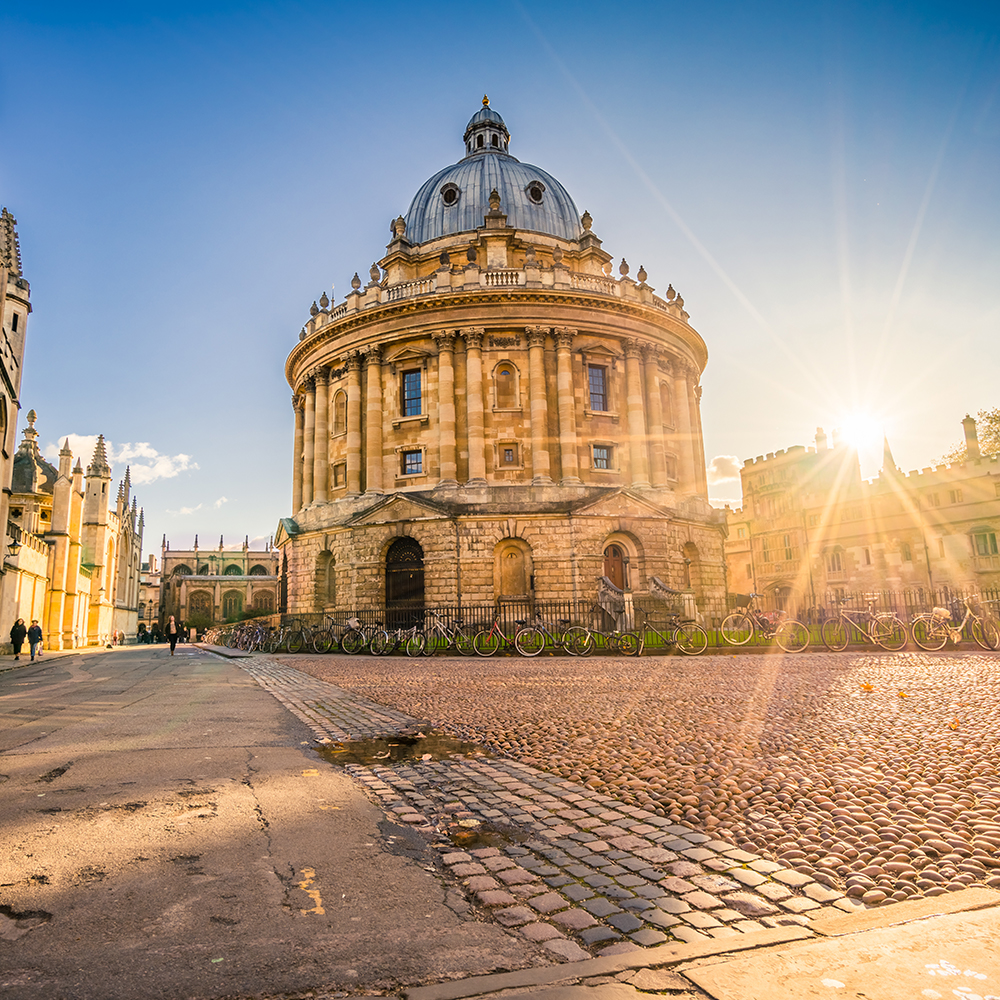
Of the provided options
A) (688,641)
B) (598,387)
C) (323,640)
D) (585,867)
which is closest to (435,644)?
(323,640)

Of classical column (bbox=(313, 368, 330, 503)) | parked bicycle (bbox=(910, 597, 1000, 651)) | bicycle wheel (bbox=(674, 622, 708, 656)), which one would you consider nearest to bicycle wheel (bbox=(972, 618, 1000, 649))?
parked bicycle (bbox=(910, 597, 1000, 651))

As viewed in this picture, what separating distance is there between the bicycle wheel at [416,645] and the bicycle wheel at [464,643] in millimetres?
1104

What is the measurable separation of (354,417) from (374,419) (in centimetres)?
121

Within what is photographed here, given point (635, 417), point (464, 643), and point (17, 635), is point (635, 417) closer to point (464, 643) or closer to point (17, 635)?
point (464, 643)

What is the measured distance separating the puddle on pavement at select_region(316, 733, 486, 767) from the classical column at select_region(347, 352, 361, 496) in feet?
91.4

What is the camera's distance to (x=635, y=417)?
111ft

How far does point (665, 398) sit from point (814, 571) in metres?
28.1

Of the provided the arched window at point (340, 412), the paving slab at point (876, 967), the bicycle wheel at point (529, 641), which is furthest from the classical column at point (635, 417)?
the paving slab at point (876, 967)

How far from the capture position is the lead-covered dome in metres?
40.8

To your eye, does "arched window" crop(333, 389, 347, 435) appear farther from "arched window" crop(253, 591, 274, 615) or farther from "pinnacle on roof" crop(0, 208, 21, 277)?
"arched window" crop(253, 591, 274, 615)

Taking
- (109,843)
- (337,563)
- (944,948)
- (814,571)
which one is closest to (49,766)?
(109,843)

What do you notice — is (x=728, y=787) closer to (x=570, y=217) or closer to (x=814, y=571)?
(x=570, y=217)

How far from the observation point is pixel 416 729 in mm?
7480

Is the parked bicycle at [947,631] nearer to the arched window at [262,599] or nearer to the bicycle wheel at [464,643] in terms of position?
the bicycle wheel at [464,643]
